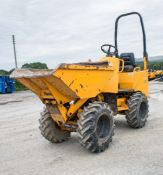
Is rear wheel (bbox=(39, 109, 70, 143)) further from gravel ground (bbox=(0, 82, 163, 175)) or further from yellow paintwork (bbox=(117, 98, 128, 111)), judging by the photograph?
yellow paintwork (bbox=(117, 98, 128, 111))

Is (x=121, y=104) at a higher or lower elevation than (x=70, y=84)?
lower

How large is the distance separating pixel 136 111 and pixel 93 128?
2099 millimetres

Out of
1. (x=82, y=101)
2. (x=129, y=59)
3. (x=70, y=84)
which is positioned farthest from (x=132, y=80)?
(x=70, y=84)

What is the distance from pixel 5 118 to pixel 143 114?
504 cm

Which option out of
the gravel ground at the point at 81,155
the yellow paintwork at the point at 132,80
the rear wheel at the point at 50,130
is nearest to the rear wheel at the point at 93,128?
the gravel ground at the point at 81,155

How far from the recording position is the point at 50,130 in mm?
7309

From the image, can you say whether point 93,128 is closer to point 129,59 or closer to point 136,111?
point 136,111

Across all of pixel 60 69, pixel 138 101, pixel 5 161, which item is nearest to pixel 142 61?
pixel 138 101

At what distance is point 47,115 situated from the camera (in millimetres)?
7391

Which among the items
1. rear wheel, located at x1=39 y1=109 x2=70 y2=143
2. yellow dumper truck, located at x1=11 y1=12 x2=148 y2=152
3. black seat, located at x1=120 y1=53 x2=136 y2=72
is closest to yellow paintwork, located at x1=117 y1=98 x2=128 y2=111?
yellow dumper truck, located at x1=11 y1=12 x2=148 y2=152

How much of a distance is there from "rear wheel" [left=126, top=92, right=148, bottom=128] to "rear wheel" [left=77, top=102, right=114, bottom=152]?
144cm

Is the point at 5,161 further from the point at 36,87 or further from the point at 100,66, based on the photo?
the point at 100,66

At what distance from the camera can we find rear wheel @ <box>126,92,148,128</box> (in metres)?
8.14

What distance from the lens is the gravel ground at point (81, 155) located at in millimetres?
5543
